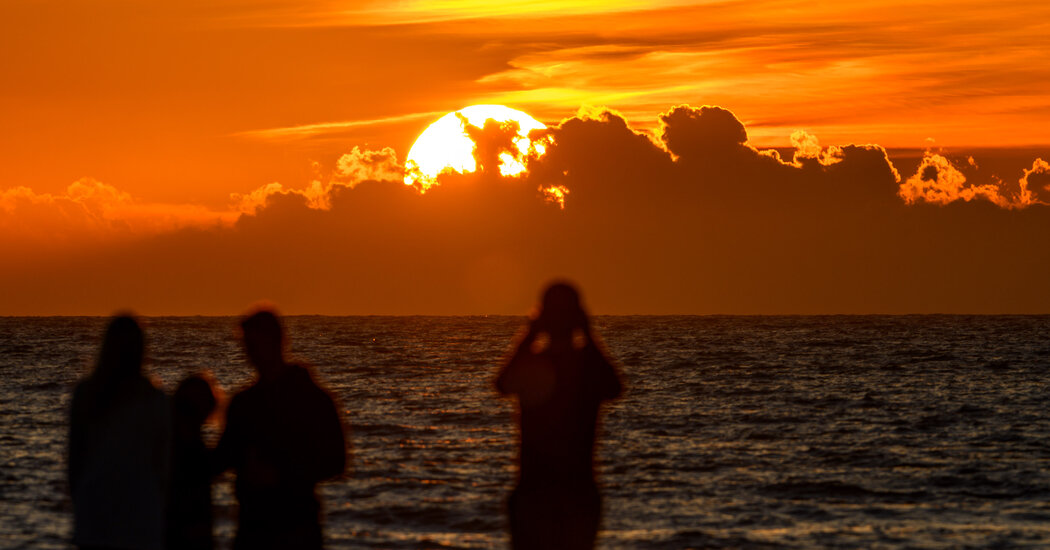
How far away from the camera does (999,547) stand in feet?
46.5

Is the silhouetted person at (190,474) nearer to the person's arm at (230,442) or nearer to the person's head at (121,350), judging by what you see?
the person's arm at (230,442)

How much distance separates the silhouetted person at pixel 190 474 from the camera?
21.8 ft

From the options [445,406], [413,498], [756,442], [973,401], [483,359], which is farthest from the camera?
[483,359]

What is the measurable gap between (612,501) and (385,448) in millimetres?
7698

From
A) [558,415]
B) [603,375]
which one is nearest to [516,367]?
[558,415]

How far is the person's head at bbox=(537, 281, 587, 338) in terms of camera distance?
6160 mm

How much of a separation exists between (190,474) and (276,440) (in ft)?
2.96

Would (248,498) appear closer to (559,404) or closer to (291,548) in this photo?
(291,548)

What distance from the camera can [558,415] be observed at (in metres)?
6.22

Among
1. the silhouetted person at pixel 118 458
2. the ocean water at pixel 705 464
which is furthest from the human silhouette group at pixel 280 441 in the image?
the ocean water at pixel 705 464

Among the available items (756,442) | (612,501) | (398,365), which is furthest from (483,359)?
(612,501)

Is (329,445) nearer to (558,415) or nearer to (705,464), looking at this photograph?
(558,415)

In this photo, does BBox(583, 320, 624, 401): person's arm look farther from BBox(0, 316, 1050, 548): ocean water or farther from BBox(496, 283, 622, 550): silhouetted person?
BBox(0, 316, 1050, 548): ocean water

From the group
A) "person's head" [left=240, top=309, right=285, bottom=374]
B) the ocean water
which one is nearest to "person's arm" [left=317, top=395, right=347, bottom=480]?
"person's head" [left=240, top=309, right=285, bottom=374]
